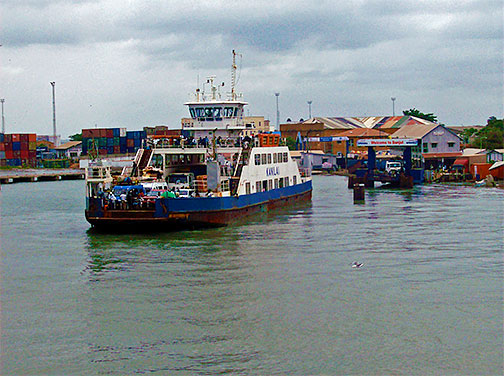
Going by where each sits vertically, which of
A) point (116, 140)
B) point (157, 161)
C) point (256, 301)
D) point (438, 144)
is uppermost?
point (116, 140)

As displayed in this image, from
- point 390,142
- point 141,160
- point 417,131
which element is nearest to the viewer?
point 141,160

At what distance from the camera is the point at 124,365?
17.3 metres

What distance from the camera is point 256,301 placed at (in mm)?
22609

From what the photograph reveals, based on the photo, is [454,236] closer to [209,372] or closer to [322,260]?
[322,260]

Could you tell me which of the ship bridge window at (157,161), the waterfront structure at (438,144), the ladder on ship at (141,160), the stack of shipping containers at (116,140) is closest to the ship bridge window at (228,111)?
the ship bridge window at (157,161)

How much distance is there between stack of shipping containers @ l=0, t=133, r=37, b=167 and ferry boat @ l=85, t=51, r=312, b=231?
11993cm

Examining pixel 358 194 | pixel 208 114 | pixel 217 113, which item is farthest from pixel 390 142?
pixel 208 114

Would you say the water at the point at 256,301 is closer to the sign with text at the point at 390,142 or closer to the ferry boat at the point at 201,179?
the ferry boat at the point at 201,179

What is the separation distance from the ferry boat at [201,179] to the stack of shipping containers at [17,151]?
393ft

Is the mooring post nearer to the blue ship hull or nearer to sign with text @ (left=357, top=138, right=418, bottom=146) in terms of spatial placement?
sign with text @ (left=357, top=138, right=418, bottom=146)

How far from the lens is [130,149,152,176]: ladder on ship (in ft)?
140

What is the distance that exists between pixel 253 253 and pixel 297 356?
44.0 feet

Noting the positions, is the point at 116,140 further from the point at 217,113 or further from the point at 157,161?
the point at 157,161

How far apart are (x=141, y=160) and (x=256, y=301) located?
2257 cm
